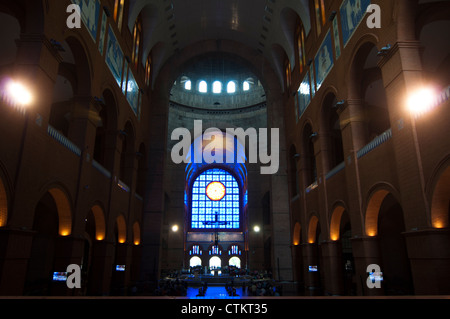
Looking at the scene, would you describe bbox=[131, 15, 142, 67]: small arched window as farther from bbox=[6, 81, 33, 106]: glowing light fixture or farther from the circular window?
the circular window

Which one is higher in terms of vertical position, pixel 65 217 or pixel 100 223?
pixel 100 223

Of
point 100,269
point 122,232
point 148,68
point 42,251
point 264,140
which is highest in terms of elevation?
point 148,68

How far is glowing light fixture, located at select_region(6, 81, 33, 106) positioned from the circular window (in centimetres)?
3995

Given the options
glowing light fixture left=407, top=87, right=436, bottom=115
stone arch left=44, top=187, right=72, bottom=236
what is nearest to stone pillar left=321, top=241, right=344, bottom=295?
glowing light fixture left=407, top=87, right=436, bottom=115

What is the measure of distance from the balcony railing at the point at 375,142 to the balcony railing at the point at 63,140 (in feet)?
40.9

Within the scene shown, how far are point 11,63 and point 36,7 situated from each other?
793 cm

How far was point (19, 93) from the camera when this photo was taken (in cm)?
966

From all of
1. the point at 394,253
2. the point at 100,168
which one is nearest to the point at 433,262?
the point at 394,253

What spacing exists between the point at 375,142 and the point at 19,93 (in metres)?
13.0

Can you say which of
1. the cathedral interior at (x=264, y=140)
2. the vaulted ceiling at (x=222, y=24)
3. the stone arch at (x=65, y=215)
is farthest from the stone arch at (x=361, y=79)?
the stone arch at (x=65, y=215)

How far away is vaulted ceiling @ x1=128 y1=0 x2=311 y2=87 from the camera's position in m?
23.0

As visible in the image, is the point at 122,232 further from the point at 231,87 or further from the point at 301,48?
the point at 231,87
